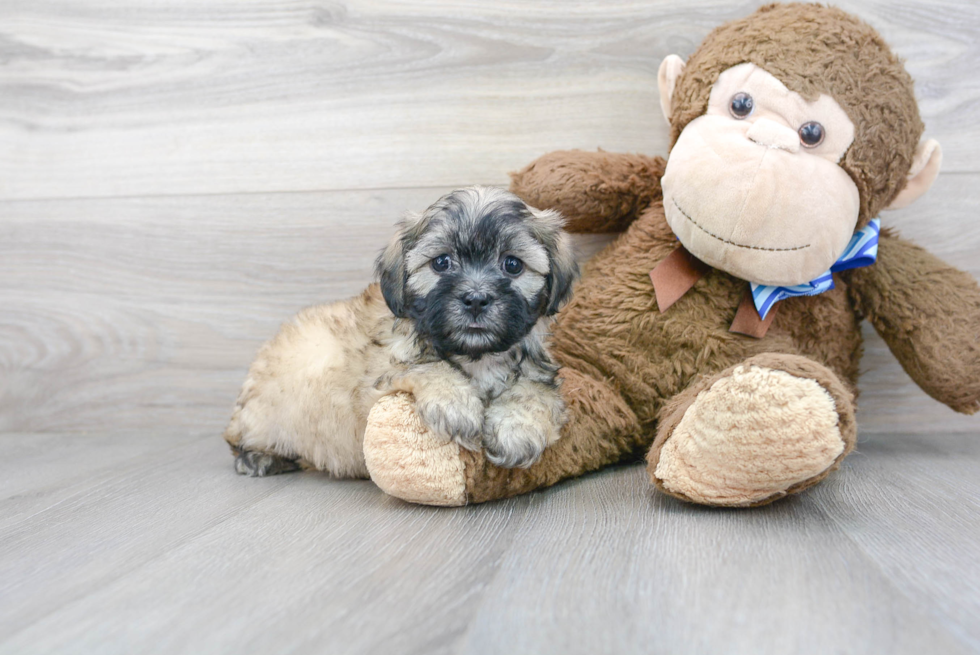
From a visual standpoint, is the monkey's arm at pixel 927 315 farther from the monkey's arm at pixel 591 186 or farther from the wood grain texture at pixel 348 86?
the monkey's arm at pixel 591 186

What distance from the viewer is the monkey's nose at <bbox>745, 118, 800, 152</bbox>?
154 centimetres

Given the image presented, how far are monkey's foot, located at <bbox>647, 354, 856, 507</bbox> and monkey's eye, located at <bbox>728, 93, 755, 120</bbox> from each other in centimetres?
61

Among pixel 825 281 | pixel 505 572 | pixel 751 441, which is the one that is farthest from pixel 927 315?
pixel 505 572

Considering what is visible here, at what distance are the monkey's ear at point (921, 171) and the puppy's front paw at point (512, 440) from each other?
1.09 meters

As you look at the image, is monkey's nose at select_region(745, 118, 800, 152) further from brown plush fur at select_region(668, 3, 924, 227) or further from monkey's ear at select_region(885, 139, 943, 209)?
monkey's ear at select_region(885, 139, 943, 209)

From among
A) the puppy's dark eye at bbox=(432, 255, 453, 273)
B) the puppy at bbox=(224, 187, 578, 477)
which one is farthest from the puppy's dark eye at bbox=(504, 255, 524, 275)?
the puppy's dark eye at bbox=(432, 255, 453, 273)

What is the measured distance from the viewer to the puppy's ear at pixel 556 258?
1597 mm

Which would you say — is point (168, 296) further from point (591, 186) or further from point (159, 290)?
point (591, 186)

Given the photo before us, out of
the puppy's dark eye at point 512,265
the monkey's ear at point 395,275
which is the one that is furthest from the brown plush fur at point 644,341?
the monkey's ear at point 395,275

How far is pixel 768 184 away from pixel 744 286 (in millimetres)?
347

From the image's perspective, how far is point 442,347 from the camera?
1.49 meters

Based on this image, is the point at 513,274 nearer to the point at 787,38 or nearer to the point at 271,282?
the point at 787,38

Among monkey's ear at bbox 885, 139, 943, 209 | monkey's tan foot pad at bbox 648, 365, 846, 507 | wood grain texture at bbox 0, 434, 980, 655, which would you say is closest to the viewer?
wood grain texture at bbox 0, 434, 980, 655

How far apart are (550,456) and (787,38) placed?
43.7 inches
